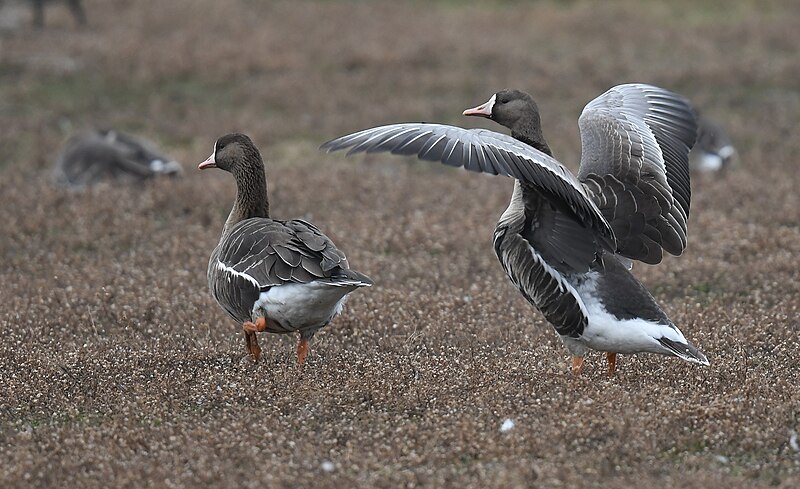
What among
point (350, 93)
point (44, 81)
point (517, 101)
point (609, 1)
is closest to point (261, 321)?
point (517, 101)

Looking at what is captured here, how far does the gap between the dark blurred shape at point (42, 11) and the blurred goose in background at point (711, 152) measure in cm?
1318

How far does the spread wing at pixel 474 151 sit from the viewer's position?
241 inches

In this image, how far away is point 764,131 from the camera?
642 inches

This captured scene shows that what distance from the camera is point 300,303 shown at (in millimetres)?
7027

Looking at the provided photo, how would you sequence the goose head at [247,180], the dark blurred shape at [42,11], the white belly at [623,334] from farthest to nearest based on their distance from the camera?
1. the dark blurred shape at [42,11]
2. the goose head at [247,180]
3. the white belly at [623,334]

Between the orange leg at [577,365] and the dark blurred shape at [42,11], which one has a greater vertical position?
the orange leg at [577,365]

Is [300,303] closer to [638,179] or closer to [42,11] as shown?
[638,179]

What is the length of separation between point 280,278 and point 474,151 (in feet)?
5.49

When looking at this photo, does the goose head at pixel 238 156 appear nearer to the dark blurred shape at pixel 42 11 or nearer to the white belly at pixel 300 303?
the white belly at pixel 300 303

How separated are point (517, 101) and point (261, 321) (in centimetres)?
246

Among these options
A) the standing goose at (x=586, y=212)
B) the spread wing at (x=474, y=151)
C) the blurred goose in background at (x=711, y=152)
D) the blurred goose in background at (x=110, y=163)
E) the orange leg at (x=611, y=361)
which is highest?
the spread wing at (x=474, y=151)

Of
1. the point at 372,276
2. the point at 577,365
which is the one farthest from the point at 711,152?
the point at 577,365

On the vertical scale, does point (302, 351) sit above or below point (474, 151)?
below

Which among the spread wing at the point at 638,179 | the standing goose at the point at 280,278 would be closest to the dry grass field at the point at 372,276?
the standing goose at the point at 280,278
